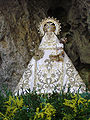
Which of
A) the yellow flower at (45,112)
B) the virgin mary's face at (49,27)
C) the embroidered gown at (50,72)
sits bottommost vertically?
the yellow flower at (45,112)

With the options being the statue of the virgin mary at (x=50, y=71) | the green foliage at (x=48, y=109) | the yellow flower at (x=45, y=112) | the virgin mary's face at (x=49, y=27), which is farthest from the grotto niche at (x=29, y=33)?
the yellow flower at (x=45, y=112)

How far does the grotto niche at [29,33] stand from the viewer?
5.52 metres

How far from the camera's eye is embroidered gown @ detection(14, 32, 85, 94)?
3.69 m

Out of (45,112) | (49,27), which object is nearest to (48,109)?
(45,112)

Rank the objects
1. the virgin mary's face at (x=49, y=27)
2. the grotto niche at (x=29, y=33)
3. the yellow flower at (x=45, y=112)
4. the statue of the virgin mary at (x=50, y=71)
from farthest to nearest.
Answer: the grotto niche at (x=29, y=33)
the virgin mary's face at (x=49, y=27)
the statue of the virgin mary at (x=50, y=71)
the yellow flower at (x=45, y=112)

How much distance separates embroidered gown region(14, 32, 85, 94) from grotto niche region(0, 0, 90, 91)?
159cm

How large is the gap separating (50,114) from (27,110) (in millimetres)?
220

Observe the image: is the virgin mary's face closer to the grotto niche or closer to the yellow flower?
the grotto niche

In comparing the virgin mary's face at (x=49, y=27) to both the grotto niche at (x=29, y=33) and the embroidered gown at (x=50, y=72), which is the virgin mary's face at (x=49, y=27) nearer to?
the embroidered gown at (x=50, y=72)

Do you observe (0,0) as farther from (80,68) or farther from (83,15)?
(80,68)

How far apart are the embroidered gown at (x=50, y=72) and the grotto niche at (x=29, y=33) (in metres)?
1.59

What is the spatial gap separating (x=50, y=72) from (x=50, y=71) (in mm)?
23

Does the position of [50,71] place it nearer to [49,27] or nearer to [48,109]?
[49,27]

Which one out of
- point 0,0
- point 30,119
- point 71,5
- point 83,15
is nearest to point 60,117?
point 30,119
